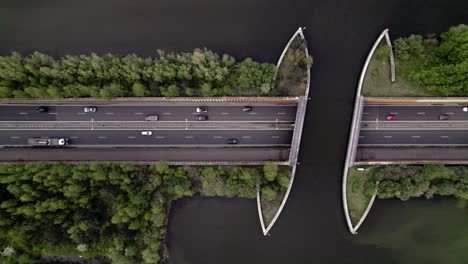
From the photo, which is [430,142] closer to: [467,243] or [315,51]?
[467,243]

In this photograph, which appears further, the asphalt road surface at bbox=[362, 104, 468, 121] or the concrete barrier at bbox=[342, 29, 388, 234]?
the asphalt road surface at bbox=[362, 104, 468, 121]

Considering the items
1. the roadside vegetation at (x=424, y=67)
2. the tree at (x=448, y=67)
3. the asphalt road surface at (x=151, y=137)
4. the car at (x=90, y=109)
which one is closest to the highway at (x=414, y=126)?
the roadside vegetation at (x=424, y=67)

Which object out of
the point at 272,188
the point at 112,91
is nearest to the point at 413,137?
the point at 272,188

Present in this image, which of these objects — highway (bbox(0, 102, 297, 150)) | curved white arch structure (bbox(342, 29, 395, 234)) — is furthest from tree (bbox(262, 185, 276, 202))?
→ curved white arch structure (bbox(342, 29, 395, 234))

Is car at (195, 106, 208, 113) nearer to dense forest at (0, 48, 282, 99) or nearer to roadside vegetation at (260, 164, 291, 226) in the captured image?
dense forest at (0, 48, 282, 99)

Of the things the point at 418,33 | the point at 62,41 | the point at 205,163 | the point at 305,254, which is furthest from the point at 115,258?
the point at 418,33

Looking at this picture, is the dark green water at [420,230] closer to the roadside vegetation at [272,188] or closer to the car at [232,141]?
the roadside vegetation at [272,188]

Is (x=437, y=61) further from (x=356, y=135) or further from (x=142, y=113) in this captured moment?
(x=142, y=113)
